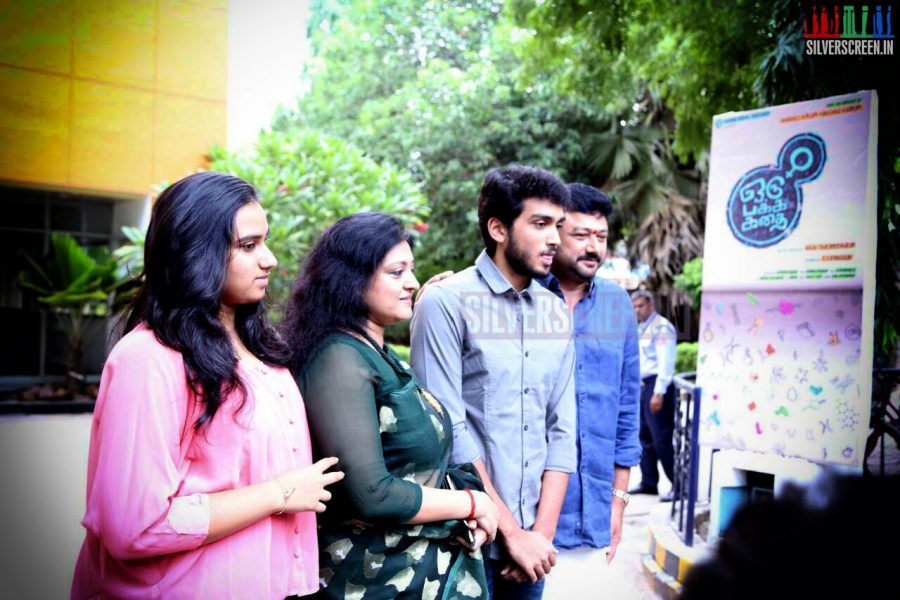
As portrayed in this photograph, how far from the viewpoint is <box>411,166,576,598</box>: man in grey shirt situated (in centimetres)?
268

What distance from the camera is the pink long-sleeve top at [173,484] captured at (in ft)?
5.66

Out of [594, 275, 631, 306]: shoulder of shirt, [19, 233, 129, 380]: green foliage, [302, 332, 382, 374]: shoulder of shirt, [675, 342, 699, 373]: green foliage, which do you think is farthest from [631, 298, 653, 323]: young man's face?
[675, 342, 699, 373]: green foliage

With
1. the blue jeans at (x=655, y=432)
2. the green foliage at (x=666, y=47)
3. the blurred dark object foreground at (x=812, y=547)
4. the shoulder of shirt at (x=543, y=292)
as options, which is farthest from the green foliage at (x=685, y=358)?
the blurred dark object foreground at (x=812, y=547)

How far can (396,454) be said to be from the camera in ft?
7.16

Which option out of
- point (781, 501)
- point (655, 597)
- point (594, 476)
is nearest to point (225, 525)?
point (781, 501)

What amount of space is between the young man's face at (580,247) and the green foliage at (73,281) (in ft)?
29.6

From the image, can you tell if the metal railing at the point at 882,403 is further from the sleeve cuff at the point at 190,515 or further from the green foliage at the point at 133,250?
the green foliage at the point at 133,250

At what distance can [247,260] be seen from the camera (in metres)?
2.07

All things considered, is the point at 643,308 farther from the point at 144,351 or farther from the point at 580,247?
the point at 144,351

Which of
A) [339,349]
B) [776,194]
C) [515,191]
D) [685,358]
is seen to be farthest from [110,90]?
[685,358]

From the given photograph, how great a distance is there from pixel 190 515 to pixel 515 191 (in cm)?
166

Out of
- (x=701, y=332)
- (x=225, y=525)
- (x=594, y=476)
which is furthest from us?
(x=701, y=332)

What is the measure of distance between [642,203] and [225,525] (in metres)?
16.3

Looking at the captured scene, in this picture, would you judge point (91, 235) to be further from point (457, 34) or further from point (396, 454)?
point (396, 454)
